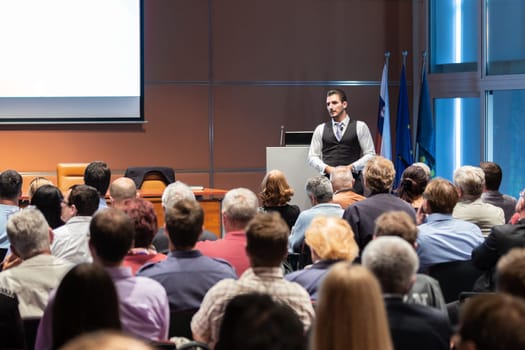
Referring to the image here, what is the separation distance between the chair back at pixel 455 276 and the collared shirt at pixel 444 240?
0.11 feet

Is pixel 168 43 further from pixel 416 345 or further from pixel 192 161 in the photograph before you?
pixel 416 345

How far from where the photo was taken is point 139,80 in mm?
8336

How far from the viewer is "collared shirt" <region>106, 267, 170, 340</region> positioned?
2955 millimetres

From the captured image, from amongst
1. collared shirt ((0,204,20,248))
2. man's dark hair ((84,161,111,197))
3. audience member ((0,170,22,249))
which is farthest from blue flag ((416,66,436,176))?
collared shirt ((0,204,20,248))

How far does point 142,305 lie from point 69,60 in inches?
222

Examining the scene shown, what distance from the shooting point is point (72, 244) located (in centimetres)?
418

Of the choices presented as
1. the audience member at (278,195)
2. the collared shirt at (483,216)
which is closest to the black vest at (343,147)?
the audience member at (278,195)

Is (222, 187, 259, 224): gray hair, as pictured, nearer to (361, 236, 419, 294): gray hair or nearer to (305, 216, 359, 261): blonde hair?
(305, 216, 359, 261): blonde hair

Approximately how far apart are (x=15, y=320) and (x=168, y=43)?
5814mm

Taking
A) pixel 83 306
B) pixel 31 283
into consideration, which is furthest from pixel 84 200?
pixel 83 306

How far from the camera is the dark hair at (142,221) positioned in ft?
12.0

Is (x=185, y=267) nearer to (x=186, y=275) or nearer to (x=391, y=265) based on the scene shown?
(x=186, y=275)

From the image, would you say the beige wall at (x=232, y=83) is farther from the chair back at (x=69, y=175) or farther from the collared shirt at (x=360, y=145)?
the collared shirt at (x=360, y=145)

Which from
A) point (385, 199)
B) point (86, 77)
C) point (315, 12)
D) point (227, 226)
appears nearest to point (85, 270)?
point (227, 226)
